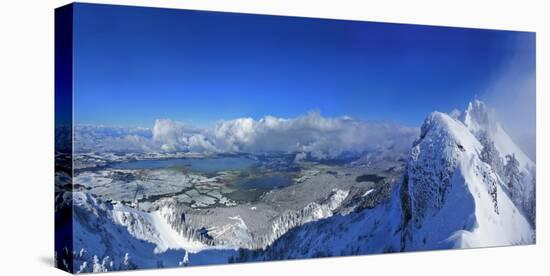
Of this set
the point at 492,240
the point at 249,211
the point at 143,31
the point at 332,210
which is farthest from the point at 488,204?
the point at 143,31

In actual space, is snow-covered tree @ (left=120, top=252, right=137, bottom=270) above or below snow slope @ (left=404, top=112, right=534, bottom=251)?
below

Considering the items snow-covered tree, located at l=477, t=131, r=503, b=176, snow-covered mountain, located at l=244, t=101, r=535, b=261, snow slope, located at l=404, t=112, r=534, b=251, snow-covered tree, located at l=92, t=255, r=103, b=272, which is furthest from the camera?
snow-covered tree, located at l=477, t=131, r=503, b=176

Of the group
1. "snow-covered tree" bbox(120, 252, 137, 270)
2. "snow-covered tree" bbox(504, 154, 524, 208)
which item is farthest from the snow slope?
"snow-covered tree" bbox(120, 252, 137, 270)

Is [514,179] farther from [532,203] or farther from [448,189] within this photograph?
[448,189]

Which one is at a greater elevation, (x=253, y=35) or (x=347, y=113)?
(x=253, y=35)

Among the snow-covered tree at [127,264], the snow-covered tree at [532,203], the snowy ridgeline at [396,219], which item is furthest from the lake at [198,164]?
the snow-covered tree at [532,203]

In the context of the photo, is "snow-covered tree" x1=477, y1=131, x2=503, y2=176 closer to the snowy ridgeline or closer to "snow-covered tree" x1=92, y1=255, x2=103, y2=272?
the snowy ridgeline

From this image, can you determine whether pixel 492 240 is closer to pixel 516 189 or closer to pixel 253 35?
pixel 516 189

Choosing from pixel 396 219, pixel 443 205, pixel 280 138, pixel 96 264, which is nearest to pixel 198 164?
pixel 280 138
